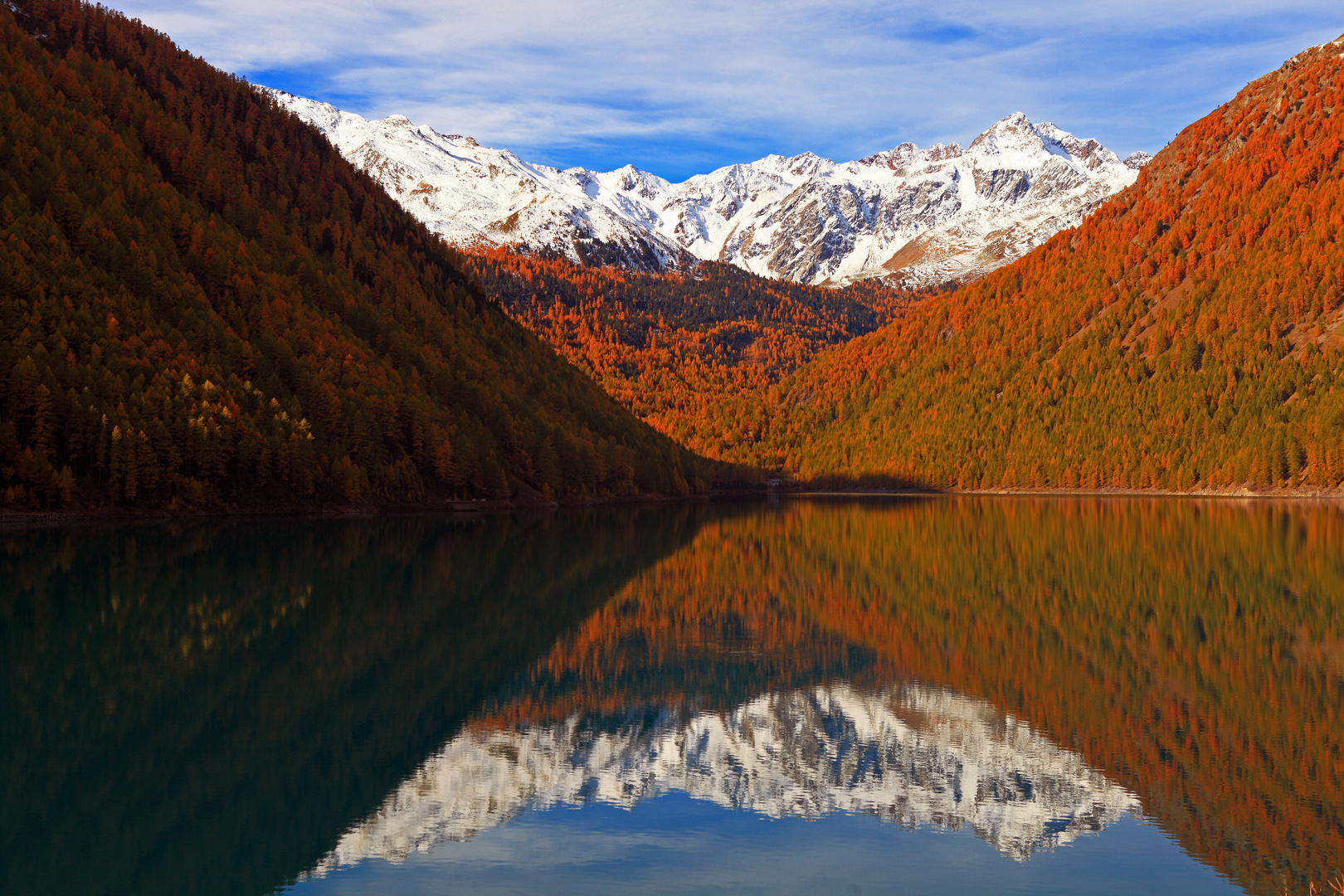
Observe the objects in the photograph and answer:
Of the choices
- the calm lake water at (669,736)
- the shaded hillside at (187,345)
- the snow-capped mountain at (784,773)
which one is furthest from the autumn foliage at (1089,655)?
the shaded hillside at (187,345)

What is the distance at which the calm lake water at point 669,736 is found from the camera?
70.1ft

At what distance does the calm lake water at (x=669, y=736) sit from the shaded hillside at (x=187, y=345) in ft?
197

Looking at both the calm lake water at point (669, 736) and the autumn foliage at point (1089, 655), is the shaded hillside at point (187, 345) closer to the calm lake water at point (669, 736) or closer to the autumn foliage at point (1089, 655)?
the calm lake water at point (669, 736)

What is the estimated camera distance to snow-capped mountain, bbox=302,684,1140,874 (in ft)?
77.9

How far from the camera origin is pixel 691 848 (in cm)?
2230

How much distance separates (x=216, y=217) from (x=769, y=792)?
17156cm

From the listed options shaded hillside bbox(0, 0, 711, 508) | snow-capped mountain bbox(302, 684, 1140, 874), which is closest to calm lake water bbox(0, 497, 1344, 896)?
snow-capped mountain bbox(302, 684, 1140, 874)

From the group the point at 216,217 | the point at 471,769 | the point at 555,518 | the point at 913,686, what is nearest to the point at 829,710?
the point at 913,686

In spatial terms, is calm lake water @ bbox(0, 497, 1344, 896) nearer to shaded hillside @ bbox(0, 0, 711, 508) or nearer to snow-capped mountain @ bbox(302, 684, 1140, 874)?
snow-capped mountain @ bbox(302, 684, 1140, 874)

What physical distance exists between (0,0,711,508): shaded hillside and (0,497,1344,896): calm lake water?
6007 cm

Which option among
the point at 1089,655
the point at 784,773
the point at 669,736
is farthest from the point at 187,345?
the point at 784,773

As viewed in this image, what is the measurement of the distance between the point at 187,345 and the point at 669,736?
12340cm

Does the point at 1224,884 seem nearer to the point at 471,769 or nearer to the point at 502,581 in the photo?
the point at 471,769

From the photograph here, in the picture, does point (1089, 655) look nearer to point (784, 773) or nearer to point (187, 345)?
point (784, 773)
